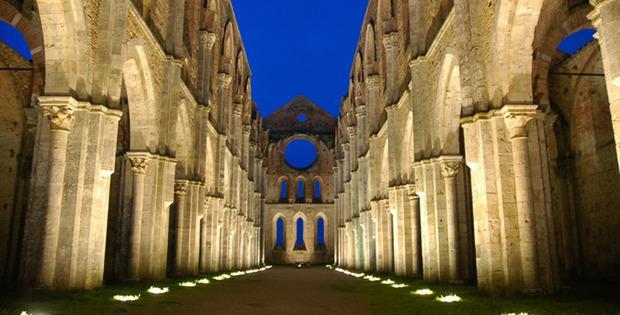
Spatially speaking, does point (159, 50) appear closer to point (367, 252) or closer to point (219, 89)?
point (219, 89)

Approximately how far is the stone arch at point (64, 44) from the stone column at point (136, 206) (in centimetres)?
572

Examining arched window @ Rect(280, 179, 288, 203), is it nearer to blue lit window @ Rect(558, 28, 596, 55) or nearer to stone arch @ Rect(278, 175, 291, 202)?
stone arch @ Rect(278, 175, 291, 202)

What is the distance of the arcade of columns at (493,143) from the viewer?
12.0m

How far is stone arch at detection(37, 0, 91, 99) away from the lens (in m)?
12.2

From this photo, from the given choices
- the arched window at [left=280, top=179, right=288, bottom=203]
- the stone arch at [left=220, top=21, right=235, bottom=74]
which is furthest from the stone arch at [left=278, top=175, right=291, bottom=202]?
the stone arch at [left=220, top=21, right=235, bottom=74]

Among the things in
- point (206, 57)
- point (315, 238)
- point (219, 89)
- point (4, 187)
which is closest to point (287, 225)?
point (315, 238)

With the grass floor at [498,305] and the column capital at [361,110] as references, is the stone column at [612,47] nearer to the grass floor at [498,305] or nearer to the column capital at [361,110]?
the grass floor at [498,305]

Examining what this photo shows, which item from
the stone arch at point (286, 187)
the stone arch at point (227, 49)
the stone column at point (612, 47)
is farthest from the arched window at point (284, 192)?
the stone column at point (612, 47)

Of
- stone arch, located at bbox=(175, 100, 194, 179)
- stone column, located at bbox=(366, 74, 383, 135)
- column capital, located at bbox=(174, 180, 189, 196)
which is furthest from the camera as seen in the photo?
stone column, located at bbox=(366, 74, 383, 135)

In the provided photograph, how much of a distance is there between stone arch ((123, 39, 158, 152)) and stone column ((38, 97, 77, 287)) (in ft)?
17.9

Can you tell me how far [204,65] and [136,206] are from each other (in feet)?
34.3

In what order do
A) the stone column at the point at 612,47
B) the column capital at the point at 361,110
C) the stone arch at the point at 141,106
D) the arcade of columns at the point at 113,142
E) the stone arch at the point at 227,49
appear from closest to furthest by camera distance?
the stone column at the point at 612,47 < the arcade of columns at the point at 113,142 < the stone arch at the point at 141,106 < the stone arch at the point at 227,49 < the column capital at the point at 361,110

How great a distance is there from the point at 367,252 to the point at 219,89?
1377 cm

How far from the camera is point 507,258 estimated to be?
1177cm
